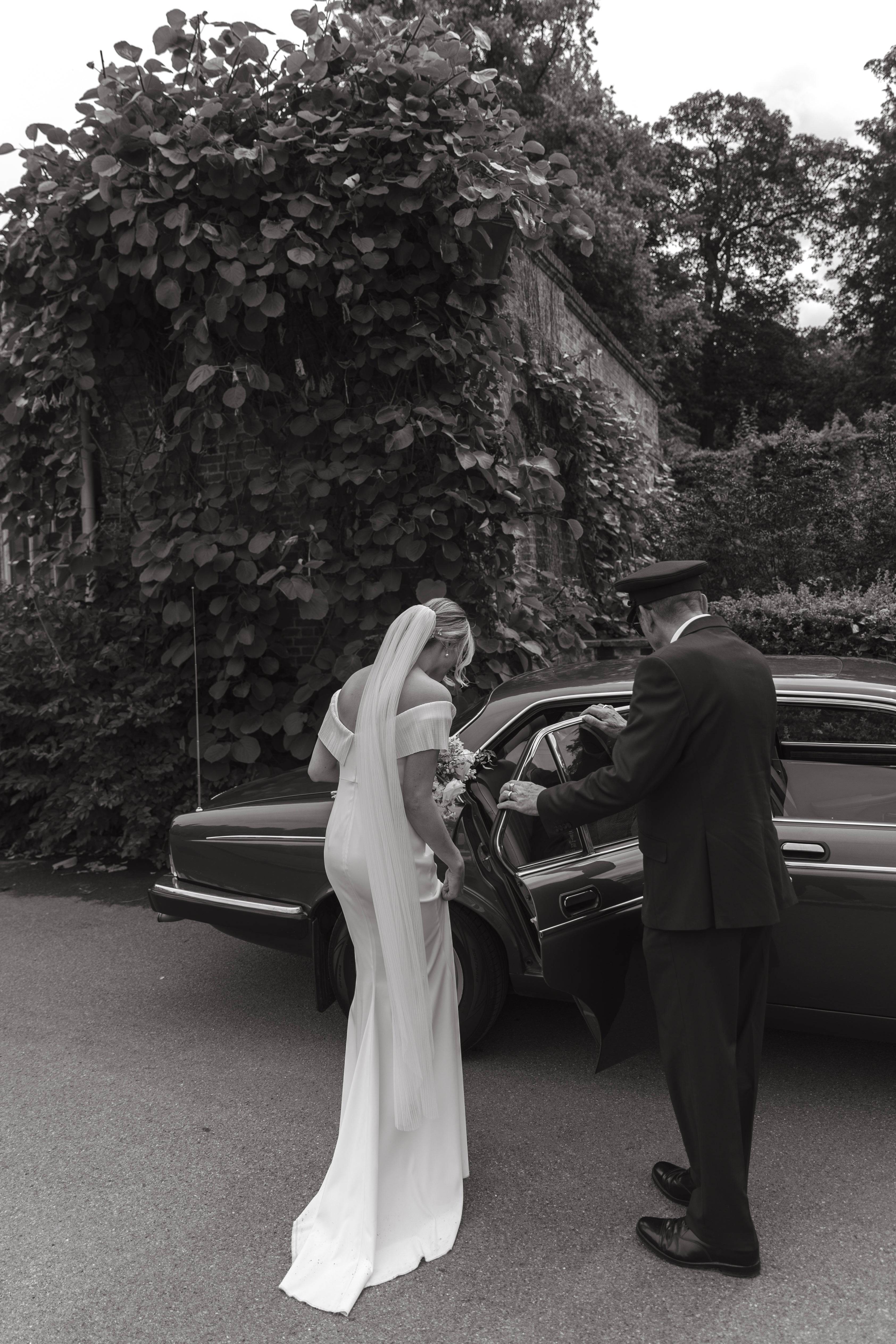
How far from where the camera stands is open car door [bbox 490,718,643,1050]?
3.34 m

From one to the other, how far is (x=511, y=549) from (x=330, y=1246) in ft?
17.0

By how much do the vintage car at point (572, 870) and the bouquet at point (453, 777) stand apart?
0.60ft

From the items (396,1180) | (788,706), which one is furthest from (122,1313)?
(788,706)

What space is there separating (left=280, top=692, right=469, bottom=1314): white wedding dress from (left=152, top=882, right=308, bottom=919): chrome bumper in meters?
1.04

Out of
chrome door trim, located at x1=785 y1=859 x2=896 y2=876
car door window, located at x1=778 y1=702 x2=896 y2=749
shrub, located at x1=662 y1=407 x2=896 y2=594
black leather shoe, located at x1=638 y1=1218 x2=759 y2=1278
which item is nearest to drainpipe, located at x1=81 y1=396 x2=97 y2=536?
car door window, located at x1=778 y1=702 x2=896 y2=749

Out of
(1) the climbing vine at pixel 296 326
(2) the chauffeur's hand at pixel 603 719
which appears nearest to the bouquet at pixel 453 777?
(2) the chauffeur's hand at pixel 603 719

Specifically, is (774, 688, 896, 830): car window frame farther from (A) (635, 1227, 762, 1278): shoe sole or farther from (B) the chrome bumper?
(B) the chrome bumper

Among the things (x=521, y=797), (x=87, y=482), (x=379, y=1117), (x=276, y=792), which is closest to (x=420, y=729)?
(x=521, y=797)

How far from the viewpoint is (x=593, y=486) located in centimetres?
1018

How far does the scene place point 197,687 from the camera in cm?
728

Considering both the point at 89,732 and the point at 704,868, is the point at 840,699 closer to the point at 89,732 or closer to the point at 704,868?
the point at 704,868

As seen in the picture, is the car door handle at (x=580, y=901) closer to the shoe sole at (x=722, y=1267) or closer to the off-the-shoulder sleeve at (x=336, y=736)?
the off-the-shoulder sleeve at (x=336, y=736)

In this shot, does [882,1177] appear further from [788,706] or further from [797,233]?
[797,233]

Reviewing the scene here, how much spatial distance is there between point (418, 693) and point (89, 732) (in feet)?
17.0
